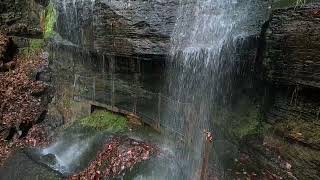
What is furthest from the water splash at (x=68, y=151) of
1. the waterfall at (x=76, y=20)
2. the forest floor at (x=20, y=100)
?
the waterfall at (x=76, y=20)

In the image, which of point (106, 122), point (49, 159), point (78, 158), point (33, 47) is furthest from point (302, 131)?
point (33, 47)

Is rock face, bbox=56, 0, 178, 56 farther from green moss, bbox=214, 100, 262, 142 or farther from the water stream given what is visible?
green moss, bbox=214, 100, 262, 142

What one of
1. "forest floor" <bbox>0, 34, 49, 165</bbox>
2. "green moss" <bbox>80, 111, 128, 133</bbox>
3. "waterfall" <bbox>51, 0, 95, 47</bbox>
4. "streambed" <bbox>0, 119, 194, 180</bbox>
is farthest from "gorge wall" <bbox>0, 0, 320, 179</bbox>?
"forest floor" <bbox>0, 34, 49, 165</bbox>

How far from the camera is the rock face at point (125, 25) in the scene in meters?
8.16

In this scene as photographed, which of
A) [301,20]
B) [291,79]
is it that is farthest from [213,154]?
[301,20]

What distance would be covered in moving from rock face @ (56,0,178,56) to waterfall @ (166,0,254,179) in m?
0.34

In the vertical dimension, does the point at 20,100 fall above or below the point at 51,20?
below

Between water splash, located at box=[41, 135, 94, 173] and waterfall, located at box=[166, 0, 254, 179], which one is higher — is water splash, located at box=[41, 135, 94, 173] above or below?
below

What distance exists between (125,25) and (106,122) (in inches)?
118

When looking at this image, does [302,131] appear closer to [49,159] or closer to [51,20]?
[49,159]

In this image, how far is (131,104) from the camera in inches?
392

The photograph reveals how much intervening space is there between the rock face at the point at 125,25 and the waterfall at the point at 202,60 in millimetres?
341

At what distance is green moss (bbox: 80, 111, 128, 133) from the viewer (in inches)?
391

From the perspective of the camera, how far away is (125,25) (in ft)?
29.2
